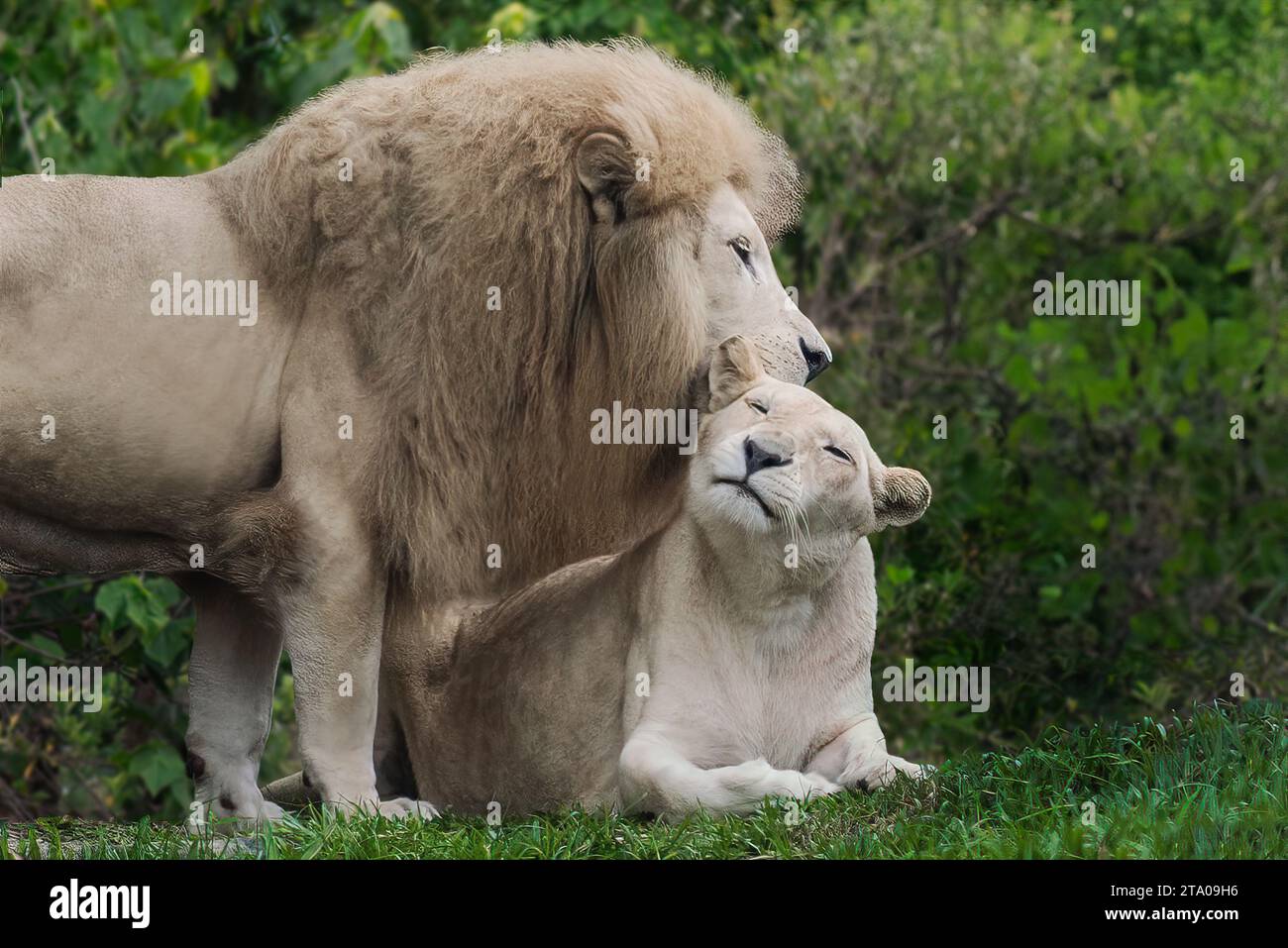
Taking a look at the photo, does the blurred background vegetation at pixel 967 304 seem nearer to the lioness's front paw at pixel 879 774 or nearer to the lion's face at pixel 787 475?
the lion's face at pixel 787 475

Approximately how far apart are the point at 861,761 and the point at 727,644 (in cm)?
39

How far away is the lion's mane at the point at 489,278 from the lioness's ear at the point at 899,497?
0.53 m

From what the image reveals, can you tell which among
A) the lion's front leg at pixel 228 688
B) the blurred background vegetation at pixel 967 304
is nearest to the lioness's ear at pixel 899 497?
the lion's front leg at pixel 228 688

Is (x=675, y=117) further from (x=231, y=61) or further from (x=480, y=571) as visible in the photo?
(x=231, y=61)

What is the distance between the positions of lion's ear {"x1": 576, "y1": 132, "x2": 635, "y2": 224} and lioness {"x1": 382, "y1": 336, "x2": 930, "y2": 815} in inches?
17.0

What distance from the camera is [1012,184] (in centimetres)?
993

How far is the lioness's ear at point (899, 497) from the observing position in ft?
13.8

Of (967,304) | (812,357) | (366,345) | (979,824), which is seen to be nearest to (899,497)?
(812,357)

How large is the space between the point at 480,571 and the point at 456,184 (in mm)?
919

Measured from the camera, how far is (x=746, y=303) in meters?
4.46

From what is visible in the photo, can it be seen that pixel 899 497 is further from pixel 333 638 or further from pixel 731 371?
pixel 333 638

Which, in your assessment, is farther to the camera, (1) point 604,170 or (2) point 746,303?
(2) point 746,303
